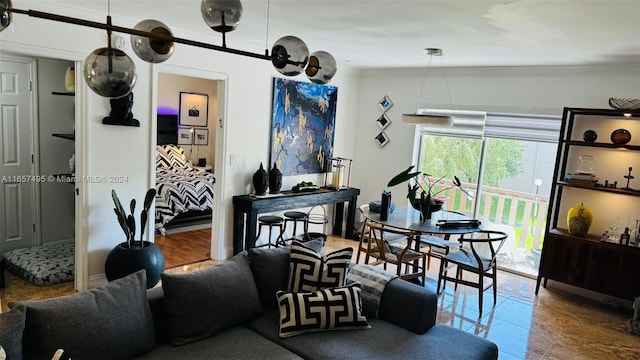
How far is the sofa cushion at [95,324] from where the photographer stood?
1878mm

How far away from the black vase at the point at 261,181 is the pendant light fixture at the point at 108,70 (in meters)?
3.35

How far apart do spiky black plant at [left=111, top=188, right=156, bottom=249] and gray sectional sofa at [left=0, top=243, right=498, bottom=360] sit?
59.3 inches

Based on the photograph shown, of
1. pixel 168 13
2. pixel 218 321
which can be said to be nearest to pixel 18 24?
pixel 168 13

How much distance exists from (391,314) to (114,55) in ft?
6.85

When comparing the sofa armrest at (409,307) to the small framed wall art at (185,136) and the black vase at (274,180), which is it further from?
the small framed wall art at (185,136)

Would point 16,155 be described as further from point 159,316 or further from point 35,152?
point 159,316

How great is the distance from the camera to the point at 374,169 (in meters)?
6.46

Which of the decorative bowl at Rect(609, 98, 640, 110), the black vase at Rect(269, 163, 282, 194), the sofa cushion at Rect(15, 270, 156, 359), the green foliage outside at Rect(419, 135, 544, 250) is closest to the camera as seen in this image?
the sofa cushion at Rect(15, 270, 156, 359)

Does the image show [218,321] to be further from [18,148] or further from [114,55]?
[18,148]

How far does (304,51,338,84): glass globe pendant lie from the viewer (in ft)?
8.17

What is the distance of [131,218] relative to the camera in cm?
385

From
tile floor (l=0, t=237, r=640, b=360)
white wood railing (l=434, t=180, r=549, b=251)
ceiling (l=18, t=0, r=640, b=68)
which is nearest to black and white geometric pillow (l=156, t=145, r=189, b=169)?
tile floor (l=0, t=237, r=640, b=360)

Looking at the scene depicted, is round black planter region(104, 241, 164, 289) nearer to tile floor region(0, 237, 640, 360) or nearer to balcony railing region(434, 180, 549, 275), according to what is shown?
tile floor region(0, 237, 640, 360)

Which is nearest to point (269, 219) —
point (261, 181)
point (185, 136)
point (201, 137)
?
point (261, 181)
